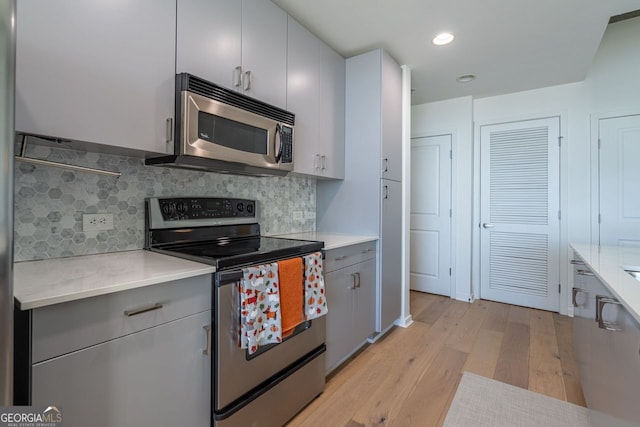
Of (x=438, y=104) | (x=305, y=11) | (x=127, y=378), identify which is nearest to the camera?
(x=127, y=378)

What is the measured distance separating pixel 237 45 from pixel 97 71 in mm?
750

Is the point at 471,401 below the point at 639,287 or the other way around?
below

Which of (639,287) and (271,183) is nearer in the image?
(639,287)

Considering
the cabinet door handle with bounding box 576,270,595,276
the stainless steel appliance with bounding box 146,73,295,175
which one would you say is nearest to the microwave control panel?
the stainless steel appliance with bounding box 146,73,295,175

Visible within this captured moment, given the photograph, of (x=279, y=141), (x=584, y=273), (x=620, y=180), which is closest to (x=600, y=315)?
(x=584, y=273)

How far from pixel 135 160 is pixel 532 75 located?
11.6ft

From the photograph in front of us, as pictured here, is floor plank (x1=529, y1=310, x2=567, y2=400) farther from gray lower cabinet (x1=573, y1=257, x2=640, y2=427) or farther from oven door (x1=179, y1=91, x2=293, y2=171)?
oven door (x1=179, y1=91, x2=293, y2=171)

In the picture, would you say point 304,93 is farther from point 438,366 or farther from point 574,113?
point 574,113

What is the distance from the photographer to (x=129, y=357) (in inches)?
39.7

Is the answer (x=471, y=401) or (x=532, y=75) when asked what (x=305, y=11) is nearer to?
(x=532, y=75)

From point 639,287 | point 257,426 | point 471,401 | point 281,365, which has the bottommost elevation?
point 471,401

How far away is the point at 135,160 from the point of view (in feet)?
5.22

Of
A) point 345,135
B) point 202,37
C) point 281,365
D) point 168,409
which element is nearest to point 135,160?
point 202,37

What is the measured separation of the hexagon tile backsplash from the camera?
1260 millimetres
